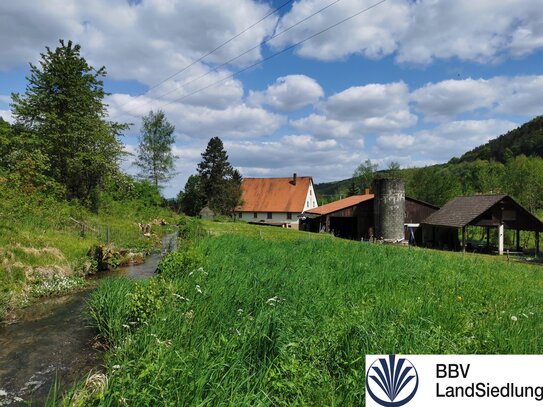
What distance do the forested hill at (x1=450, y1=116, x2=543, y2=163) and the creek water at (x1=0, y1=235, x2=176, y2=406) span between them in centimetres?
10028

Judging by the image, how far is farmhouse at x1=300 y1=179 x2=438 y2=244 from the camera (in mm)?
37844

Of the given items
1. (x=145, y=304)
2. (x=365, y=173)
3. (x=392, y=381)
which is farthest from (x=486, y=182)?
(x=392, y=381)

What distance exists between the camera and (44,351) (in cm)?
693

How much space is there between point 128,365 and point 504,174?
74857mm

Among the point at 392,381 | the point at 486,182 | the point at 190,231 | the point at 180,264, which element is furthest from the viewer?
the point at 486,182

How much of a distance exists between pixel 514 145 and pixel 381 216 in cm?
8442

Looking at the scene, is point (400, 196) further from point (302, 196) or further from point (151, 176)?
point (151, 176)

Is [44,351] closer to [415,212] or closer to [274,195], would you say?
[415,212]

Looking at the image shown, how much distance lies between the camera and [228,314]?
6.18 metres

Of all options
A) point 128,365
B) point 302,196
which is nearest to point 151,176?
point 302,196

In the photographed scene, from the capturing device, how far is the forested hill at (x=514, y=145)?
91062 millimetres

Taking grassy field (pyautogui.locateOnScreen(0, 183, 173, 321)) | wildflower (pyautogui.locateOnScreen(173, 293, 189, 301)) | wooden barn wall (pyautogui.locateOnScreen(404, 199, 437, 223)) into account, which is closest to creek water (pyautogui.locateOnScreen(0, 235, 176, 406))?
grassy field (pyautogui.locateOnScreen(0, 183, 173, 321))

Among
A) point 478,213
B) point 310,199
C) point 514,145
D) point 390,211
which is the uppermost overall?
point 514,145

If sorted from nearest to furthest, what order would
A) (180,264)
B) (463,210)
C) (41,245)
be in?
(180,264) < (41,245) < (463,210)
